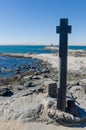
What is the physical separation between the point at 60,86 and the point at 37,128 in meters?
2.15

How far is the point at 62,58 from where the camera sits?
1126cm

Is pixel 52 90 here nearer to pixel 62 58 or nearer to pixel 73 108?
pixel 73 108

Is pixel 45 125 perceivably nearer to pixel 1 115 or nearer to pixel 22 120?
pixel 22 120

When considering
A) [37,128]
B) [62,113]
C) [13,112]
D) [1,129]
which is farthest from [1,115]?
[62,113]

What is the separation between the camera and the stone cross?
36.3 ft

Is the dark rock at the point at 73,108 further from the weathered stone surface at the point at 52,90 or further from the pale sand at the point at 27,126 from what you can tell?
the weathered stone surface at the point at 52,90

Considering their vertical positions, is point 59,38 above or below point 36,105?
above

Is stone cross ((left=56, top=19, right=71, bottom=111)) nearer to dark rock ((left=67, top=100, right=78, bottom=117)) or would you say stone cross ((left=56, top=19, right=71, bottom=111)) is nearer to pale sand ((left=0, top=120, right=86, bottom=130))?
dark rock ((left=67, top=100, right=78, bottom=117))

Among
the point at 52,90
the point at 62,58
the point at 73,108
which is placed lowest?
the point at 73,108

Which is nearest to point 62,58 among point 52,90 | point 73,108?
point 52,90

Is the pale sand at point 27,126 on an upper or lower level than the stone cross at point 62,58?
lower

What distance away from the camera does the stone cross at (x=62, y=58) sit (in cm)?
1106

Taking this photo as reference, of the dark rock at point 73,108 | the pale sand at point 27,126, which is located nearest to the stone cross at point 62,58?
the dark rock at point 73,108

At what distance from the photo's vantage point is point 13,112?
11680 mm
